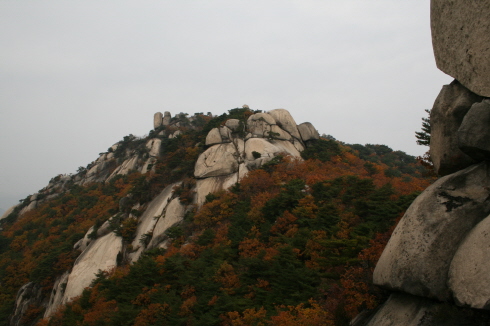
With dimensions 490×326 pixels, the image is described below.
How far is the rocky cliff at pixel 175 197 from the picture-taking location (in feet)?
95.6

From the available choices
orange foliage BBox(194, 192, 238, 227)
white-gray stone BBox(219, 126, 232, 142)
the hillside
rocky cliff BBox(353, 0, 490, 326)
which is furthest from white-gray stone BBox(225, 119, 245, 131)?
rocky cliff BBox(353, 0, 490, 326)

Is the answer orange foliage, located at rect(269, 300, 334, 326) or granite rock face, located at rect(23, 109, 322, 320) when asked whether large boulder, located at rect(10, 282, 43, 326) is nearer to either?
granite rock face, located at rect(23, 109, 322, 320)

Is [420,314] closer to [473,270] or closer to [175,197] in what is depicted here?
[473,270]

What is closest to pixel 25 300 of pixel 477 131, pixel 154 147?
pixel 154 147

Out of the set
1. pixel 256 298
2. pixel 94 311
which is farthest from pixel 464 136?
pixel 94 311

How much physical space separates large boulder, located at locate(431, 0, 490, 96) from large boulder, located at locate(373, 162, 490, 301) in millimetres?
2810

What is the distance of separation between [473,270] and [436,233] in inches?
57.8

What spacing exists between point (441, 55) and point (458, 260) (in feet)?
22.8

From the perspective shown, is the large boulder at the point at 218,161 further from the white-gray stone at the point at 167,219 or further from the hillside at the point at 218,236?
the white-gray stone at the point at 167,219

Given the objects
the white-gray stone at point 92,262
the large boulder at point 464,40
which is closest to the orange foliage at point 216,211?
the white-gray stone at point 92,262

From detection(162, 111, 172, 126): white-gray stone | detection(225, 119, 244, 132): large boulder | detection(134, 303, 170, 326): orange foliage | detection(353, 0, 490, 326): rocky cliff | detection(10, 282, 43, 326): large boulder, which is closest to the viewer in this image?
detection(353, 0, 490, 326): rocky cliff

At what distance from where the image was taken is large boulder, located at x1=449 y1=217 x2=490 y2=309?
688 centimetres

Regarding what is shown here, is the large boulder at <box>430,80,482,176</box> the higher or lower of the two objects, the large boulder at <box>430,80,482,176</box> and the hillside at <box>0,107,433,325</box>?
the higher

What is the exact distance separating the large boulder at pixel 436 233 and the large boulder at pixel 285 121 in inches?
1283
